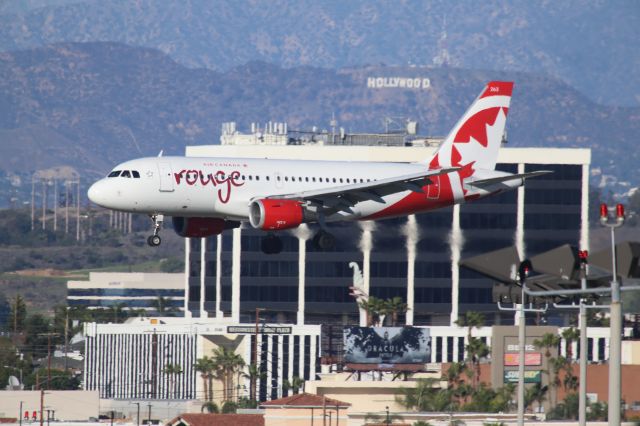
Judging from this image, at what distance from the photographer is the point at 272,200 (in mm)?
69500

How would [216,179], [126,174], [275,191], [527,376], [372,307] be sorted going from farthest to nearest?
[372,307] < [527,376] < [275,191] < [216,179] < [126,174]

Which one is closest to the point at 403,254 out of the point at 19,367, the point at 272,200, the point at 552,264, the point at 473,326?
the point at 473,326

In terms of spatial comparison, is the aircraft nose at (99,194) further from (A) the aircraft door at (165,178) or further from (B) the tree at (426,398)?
(B) the tree at (426,398)

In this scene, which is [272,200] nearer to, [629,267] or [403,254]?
[629,267]

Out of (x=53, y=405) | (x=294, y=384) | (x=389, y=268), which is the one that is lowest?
A: (x=53, y=405)

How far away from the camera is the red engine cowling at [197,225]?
72.7m

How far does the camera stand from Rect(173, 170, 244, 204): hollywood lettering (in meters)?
69.1

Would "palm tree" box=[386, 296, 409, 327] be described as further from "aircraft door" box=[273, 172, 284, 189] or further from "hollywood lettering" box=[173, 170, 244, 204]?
"hollywood lettering" box=[173, 170, 244, 204]

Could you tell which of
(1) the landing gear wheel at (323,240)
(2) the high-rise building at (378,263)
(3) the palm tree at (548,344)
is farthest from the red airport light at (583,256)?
(2) the high-rise building at (378,263)

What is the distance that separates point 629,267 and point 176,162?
41.8m

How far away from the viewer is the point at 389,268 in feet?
550

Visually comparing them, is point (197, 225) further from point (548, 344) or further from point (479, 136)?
point (548, 344)

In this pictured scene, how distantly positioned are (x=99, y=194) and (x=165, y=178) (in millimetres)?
2988

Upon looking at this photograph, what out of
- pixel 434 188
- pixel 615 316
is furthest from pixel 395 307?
pixel 615 316
